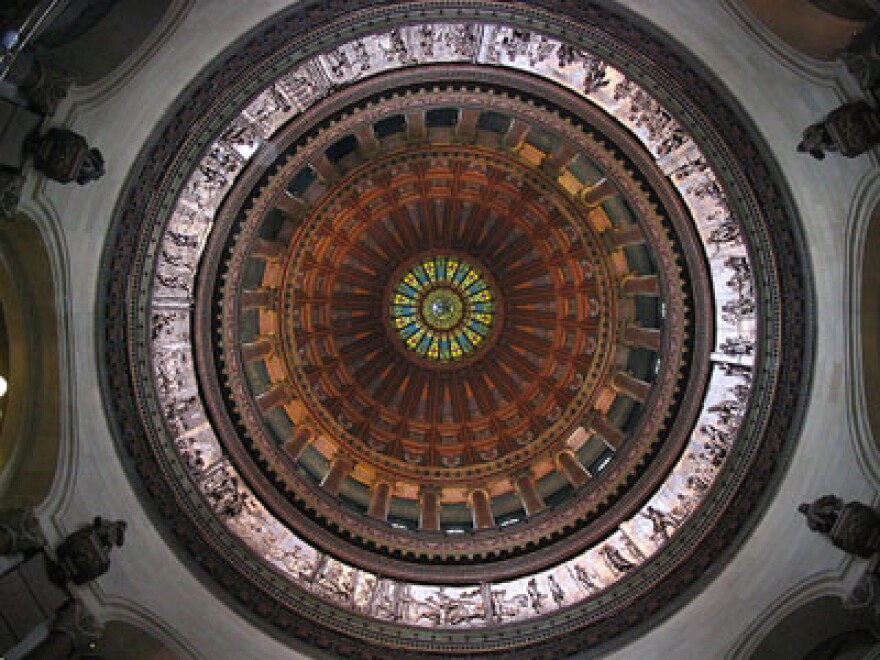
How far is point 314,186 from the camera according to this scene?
71.6 ft

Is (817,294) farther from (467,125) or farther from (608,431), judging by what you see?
(467,125)

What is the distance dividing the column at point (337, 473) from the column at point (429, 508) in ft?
8.43

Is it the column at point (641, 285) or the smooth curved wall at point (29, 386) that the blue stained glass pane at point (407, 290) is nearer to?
the column at point (641, 285)

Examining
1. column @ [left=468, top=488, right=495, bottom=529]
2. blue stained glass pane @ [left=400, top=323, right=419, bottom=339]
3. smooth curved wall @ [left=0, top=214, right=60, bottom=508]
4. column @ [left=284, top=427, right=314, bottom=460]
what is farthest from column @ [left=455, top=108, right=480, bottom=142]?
smooth curved wall @ [left=0, top=214, right=60, bottom=508]

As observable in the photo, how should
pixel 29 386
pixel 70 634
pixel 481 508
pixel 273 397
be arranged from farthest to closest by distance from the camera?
1. pixel 481 508
2. pixel 273 397
3. pixel 29 386
4. pixel 70 634

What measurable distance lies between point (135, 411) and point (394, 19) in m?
9.88

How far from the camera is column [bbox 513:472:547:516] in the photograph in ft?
72.4

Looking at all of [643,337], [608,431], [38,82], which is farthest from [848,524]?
[38,82]

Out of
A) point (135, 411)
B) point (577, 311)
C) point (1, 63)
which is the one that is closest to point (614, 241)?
point (577, 311)

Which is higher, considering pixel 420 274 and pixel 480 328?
pixel 420 274

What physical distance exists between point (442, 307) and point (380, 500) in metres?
7.66

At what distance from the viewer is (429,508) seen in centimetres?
2300

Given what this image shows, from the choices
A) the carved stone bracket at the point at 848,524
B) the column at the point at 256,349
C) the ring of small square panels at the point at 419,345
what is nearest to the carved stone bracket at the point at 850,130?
the carved stone bracket at the point at 848,524

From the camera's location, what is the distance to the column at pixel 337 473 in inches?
880
